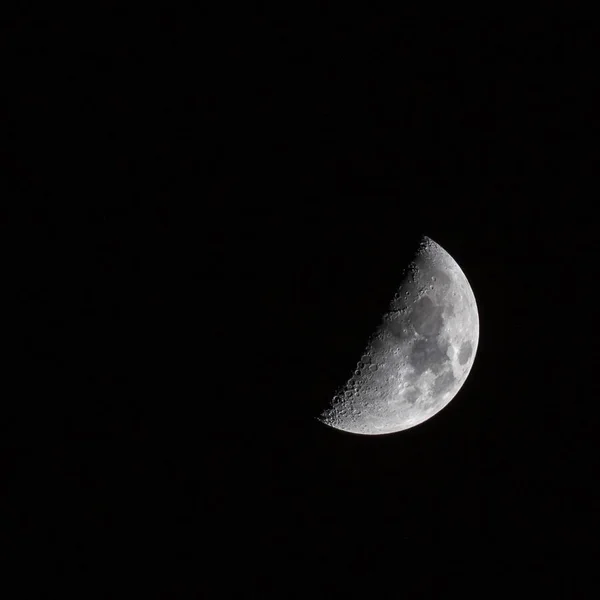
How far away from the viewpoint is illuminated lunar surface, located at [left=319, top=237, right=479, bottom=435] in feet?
16.4

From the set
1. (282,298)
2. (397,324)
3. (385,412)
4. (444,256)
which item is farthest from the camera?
(444,256)

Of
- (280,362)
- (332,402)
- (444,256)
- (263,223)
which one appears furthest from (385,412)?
(263,223)

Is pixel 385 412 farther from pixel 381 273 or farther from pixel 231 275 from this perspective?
pixel 231 275

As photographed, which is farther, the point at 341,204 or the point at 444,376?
the point at 444,376

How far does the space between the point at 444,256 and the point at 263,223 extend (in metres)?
2.17

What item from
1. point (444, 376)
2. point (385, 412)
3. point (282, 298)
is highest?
point (282, 298)

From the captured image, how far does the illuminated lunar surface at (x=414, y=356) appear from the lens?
499 centimetres

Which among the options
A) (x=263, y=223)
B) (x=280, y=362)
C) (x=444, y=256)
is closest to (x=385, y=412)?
(x=280, y=362)

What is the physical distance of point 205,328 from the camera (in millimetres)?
4797

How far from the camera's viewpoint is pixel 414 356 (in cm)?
505

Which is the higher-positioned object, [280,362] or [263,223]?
[263,223]

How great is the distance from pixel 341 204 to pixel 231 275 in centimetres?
120

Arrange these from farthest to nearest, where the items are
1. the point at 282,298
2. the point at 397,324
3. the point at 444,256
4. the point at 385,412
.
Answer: the point at 444,256 < the point at 385,412 < the point at 397,324 < the point at 282,298

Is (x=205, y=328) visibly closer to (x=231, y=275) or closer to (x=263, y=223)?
(x=231, y=275)
